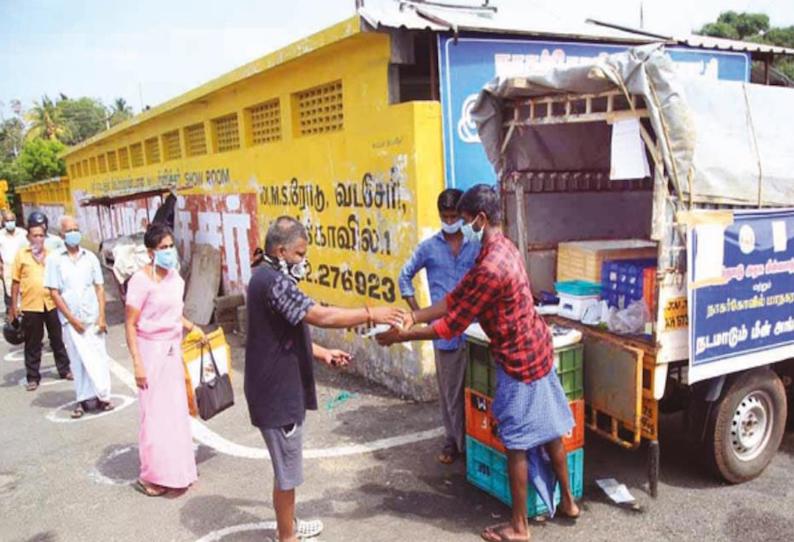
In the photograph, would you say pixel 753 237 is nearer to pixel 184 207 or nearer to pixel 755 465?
pixel 755 465

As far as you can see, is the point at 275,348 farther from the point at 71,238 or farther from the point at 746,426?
the point at 71,238

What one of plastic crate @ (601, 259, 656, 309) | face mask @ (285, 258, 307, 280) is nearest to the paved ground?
plastic crate @ (601, 259, 656, 309)

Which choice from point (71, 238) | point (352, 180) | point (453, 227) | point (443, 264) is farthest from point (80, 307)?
point (453, 227)

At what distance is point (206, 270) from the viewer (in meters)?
11.2

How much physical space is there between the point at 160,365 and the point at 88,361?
200 cm

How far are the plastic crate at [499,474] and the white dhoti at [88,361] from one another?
377 cm

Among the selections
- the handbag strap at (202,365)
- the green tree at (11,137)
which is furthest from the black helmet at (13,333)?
the green tree at (11,137)

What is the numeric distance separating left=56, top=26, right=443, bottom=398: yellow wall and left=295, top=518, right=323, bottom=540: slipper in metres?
2.28

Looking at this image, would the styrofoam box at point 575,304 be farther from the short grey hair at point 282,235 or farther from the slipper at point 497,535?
the short grey hair at point 282,235

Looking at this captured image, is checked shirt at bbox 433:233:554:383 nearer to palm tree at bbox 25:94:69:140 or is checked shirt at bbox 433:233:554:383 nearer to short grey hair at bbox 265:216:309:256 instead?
short grey hair at bbox 265:216:309:256

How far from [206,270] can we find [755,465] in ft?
29.7

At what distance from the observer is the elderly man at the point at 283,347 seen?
3264 millimetres

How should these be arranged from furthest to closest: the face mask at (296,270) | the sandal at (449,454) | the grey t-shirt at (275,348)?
1. the sandal at (449,454)
2. the face mask at (296,270)
3. the grey t-shirt at (275,348)

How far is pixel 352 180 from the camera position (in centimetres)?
673
